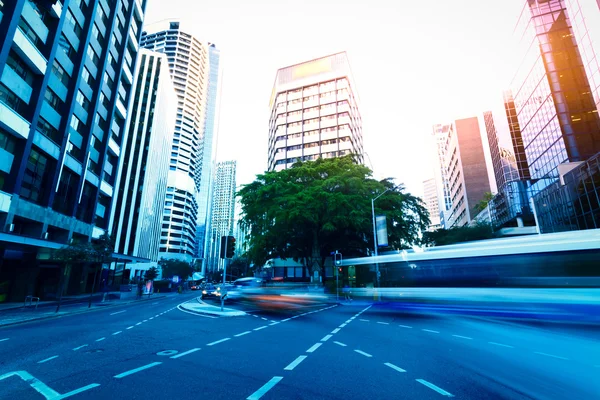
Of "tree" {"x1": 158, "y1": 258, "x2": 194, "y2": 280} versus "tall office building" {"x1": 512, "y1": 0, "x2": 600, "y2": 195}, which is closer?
"tall office building" {"x1": 512, "y1": 0, "x2": 600, "y2": 195}

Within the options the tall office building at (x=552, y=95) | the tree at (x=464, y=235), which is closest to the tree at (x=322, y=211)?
the tree at (x=464, y=235)

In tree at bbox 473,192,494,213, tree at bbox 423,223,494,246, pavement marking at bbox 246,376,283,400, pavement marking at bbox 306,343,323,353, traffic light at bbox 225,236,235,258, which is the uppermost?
tree at bbox 473,192,494,213

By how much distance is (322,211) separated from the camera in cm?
3092

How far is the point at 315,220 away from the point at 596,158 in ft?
83.0

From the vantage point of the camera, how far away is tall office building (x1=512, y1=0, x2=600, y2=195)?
1622 inches

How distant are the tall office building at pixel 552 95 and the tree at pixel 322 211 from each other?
79.5ft

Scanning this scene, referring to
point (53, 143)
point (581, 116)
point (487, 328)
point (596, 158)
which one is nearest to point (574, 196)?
point (596, 158)

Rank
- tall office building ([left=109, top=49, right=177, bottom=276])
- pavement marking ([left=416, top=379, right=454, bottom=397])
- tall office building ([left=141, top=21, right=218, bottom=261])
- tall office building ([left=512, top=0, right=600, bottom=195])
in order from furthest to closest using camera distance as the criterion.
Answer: tall office building ([left=141, top=21, right=218, bottom=261]) < tall office building ([left=109, top=49, right=177, bottom=276]) < tall office building ([left=512, top=0, right=600, bottom=195]) < pavement marking ([left=416, top=379, right=454, bottom=397])

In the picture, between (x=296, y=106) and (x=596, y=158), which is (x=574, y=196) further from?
(x=296, y=106)

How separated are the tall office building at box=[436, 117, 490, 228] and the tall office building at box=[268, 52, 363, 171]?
29367mm

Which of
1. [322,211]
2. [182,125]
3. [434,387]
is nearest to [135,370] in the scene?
[434,387]

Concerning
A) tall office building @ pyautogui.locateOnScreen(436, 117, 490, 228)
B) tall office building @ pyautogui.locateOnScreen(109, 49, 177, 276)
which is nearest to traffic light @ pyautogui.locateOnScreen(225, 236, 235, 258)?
tall office building @ pyautogui.locateOnScreen(109, 49, 177, 276)

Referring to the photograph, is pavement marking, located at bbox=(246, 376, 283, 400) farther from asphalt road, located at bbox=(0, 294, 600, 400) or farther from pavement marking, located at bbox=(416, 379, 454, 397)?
pavement marking, located at bbox=(416, 379, 454, 397)

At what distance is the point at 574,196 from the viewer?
3056 centimetres
